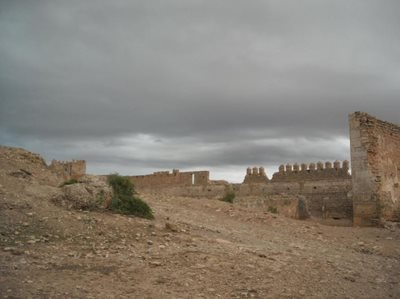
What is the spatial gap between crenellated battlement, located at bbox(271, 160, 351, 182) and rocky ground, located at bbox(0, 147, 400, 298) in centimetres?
1115

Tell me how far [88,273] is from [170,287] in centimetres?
99

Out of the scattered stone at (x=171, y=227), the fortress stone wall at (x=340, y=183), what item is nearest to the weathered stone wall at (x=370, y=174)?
the fortress stone wall at (x=340, y=183)

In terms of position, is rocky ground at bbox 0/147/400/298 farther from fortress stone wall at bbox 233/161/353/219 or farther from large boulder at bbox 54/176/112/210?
fortress stone wall at bbox 233/161/353/219

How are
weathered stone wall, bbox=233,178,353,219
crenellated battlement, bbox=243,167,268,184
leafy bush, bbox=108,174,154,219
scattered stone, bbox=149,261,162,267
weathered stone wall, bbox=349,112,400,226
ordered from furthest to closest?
1. crenellated battlement, bbox=243,167,268,184
2. weathered stone wall, bbox=233,178,353,219
3. weathered stone wall, bbox=349,112,400,226
4. leafy bush, bbox=108,174,154,219
5. scattered stone, bbox=149,261,162,267

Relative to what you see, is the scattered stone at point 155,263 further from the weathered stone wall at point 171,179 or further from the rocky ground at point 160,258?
the weathered stone wall at point 171,179

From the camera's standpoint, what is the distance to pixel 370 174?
46.3 ft

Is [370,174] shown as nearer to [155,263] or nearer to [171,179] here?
[155,263]

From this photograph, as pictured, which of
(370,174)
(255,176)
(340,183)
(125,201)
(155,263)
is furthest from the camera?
(255,176)

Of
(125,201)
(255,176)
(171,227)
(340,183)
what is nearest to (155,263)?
(171,227)

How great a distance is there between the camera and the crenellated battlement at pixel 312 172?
69.3 feet

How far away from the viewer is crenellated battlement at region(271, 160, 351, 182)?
21.1 metres

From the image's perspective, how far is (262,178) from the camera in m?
24.4

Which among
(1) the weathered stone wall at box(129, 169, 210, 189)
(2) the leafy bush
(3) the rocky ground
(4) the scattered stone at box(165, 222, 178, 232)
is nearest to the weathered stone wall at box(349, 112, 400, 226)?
(3) the rocky ground

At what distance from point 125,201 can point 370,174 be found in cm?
883
